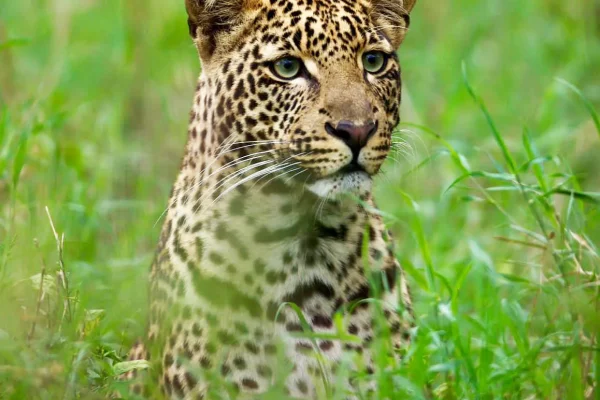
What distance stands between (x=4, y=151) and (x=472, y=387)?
11.5ft

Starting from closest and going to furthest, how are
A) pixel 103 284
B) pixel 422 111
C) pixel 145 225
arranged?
pixel 103 284, pixel 145 225, pixel 422 111

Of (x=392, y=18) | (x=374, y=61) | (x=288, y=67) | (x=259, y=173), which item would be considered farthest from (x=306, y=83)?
(x=392, y=18)

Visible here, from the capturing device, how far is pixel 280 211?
624cm

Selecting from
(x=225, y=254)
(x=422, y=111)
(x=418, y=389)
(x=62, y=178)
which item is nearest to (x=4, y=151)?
(x=62, y=178)

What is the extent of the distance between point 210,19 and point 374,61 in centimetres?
86

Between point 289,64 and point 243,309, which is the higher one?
point 289,64

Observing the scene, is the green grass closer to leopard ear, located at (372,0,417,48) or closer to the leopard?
the leopard

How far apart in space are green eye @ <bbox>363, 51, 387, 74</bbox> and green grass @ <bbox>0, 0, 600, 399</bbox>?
449mm

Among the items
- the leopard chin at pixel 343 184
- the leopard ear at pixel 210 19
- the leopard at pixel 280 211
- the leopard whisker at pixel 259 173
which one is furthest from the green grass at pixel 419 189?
the leopard ear at pixel 210 19

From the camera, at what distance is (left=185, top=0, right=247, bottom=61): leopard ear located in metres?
6.41

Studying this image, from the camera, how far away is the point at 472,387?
19.0ft

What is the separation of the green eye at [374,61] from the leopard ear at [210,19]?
0.68 meters

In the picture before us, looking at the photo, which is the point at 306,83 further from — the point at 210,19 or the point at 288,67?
the point at 210,19

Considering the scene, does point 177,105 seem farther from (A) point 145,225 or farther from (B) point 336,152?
(B) point 336,152
